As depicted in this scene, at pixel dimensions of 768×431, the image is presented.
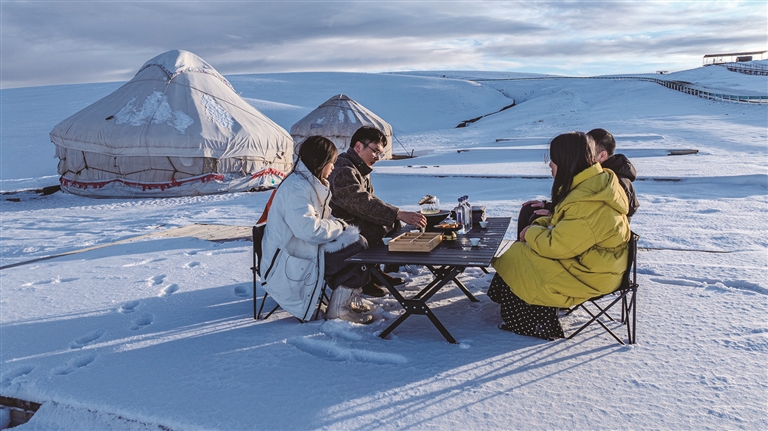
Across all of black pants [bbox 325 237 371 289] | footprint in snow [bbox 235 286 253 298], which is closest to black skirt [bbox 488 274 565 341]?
black pants [bbox 325 237 371 289]

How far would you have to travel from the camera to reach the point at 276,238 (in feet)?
11.3

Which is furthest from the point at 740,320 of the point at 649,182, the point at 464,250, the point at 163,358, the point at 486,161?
the point at 486,161

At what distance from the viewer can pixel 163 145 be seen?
11117mm

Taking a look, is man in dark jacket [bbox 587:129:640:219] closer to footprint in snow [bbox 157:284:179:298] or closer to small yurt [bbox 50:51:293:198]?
footprint in snow [bbox 157:284:179:298]

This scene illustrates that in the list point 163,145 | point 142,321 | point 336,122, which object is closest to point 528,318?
point 142,321

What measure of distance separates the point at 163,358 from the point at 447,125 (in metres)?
27.9

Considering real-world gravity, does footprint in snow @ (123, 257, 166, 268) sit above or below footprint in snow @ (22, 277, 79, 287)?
above

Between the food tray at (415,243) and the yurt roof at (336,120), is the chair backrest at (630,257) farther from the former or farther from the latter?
the yurt roof at (336,120)

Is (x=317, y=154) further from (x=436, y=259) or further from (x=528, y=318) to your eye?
(x=528, y=318)

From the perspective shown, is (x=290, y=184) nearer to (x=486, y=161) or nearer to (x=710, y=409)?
(x=710, y=409)

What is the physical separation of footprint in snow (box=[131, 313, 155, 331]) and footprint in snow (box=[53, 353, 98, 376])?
424mm

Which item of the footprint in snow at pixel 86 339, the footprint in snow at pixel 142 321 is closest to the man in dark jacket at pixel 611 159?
the footprint in snow at pixel 142 321

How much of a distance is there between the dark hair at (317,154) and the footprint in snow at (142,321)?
1.45m

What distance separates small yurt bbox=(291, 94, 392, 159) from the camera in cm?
1642
